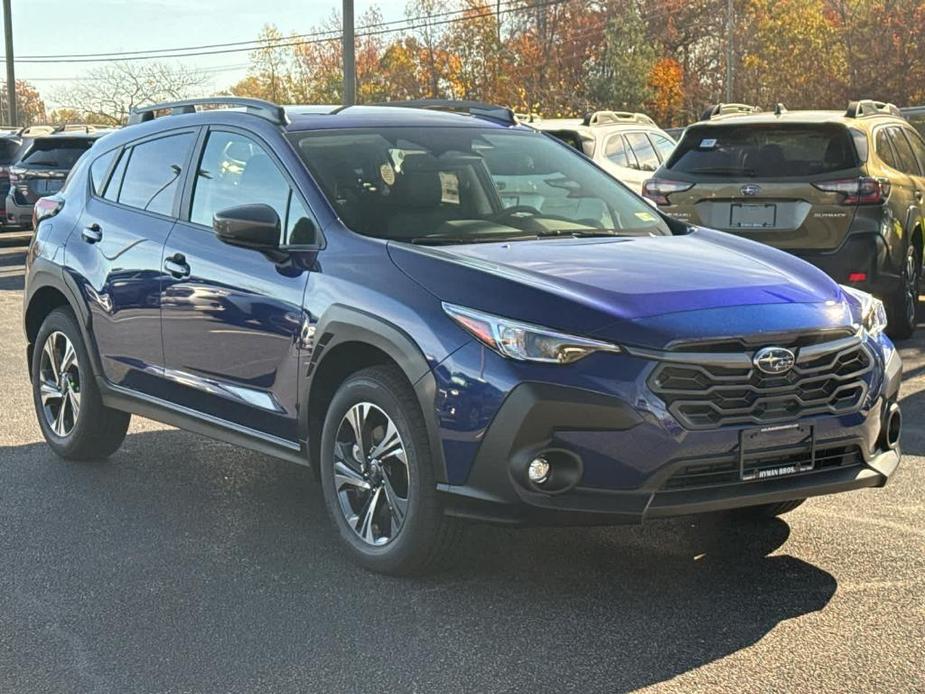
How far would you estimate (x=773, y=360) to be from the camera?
423 centimetres

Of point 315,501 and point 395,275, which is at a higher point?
point 395,275

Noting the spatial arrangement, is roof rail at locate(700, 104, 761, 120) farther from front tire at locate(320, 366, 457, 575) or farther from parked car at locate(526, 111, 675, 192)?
front tire at locate(320, 366, 457, 575)

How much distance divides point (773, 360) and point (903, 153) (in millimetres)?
7256

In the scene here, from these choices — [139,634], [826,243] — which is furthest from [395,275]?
[826,243]

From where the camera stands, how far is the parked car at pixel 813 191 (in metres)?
9.42

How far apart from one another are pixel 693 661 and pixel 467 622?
77cm

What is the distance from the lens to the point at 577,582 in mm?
4645

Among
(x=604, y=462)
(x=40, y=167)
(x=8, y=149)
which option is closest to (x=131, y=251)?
(x=604, y=462)

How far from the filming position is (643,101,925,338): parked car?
9422mm

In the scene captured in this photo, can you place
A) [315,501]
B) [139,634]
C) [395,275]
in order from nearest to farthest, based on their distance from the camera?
[139,634] → [395,275] → [315,501]

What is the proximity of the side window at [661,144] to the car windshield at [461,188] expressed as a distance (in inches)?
354

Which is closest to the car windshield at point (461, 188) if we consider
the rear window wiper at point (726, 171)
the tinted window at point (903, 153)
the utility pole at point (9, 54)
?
the rear window wiper at point (726, 171)

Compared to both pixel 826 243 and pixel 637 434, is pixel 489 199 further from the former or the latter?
pixel 826 243

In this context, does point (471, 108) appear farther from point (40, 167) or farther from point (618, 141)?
point (40, 167)
